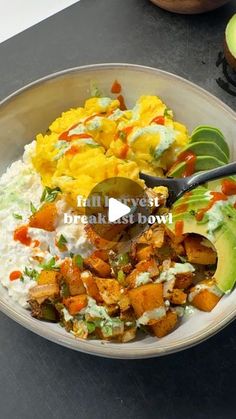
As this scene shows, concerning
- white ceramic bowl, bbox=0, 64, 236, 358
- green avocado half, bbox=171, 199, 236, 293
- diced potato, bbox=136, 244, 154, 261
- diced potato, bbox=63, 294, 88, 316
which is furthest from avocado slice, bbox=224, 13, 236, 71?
diced potato, bbox=63, 294, 88, 316

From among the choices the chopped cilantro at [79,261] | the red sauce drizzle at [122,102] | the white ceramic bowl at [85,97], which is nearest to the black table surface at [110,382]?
the chopped cilantro at [79,261]

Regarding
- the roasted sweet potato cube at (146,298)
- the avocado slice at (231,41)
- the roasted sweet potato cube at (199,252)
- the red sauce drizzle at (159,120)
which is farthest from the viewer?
the avocado slice at (231,41)

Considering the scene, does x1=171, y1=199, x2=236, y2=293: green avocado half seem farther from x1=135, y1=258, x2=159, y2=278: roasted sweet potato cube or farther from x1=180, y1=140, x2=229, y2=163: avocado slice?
x1=180, y1=140, x2=229, y2=163: avocado slice

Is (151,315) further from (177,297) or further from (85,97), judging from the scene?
(85,97)

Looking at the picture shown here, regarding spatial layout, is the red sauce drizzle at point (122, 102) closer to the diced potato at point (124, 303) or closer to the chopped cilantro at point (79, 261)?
the chopped cilantro at point (79, 261)

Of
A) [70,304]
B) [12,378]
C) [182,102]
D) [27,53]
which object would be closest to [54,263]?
[70,304]
